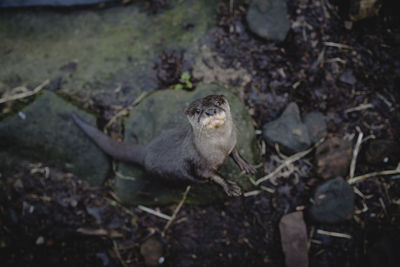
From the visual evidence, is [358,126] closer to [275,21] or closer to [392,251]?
[392,251]

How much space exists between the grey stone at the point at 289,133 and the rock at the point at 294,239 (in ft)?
2.15

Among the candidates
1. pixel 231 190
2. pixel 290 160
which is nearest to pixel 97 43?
pixel 231 190

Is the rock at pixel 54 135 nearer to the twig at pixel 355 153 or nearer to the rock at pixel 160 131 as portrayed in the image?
the rock at pixel 160 131

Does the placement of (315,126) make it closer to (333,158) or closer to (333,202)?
(333,158)

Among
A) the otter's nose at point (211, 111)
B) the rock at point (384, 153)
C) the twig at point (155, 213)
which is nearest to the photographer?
the otter's nose at point (211, 111)

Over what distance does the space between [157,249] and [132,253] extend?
11.0 inches

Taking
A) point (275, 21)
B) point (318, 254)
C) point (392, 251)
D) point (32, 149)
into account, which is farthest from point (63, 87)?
point (392, 251)

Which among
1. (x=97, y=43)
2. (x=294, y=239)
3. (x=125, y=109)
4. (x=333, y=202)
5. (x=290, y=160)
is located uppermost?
(x=97, y=43)

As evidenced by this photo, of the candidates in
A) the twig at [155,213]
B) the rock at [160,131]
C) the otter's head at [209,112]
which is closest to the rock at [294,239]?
the rock at [160,131]

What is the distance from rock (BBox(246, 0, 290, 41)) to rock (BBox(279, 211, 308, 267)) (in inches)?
71.3

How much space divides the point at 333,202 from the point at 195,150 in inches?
58.6

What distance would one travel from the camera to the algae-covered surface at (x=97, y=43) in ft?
9.85

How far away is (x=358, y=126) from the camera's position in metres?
2.93

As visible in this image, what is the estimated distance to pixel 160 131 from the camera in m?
2.71
